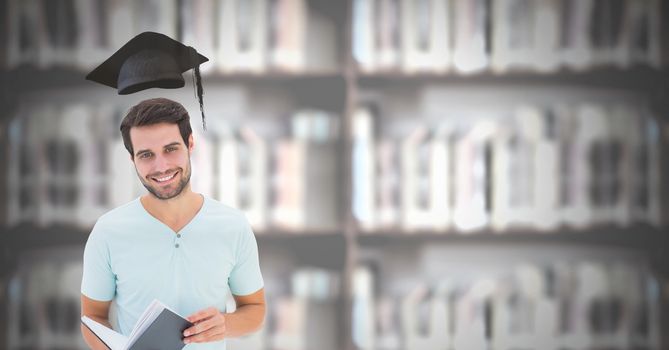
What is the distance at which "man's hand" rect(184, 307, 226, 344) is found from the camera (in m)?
1.01

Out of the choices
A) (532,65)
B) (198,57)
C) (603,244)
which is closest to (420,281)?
(603,244)

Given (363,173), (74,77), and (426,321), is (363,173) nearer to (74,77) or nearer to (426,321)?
(426,321)

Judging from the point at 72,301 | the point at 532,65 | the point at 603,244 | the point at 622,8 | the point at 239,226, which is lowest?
the point at 72,301

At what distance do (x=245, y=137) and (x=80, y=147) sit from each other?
1.63 ft

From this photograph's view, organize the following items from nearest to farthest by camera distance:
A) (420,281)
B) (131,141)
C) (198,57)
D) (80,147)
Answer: (131,141), (198,57), (80,147), (420,281)

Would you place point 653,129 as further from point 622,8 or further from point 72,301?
point 72,301

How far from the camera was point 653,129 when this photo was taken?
81.9 inches

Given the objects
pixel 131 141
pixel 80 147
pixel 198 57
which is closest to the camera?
pixel 131 141

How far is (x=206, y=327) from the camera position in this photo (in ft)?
3.36

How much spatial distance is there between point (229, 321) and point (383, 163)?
3.45 ft

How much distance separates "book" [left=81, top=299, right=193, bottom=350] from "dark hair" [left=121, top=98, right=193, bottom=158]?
26 centimetres

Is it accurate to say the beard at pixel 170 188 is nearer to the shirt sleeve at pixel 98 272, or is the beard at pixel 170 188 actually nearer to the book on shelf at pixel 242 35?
the shirt sleeve at pixel 98 272

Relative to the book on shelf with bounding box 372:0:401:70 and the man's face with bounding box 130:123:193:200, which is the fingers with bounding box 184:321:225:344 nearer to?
the man's face with bounding box 130:123:193:200

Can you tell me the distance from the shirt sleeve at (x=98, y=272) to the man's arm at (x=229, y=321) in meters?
0.17
